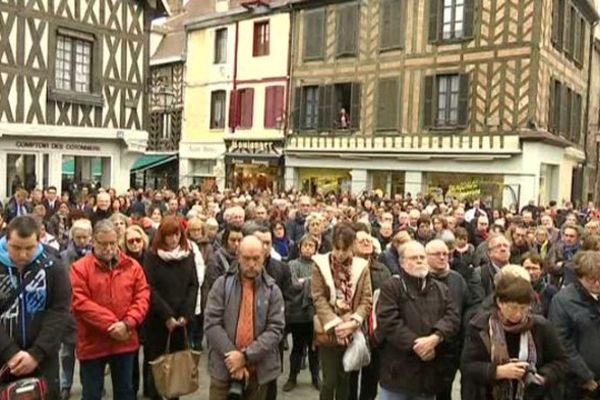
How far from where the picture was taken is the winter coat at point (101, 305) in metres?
4.61

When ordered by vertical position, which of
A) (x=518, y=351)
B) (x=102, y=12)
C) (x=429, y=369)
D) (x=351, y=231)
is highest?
(x=102, y=12)

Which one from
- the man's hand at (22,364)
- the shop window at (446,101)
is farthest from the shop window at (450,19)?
the man's hand at (22,364)

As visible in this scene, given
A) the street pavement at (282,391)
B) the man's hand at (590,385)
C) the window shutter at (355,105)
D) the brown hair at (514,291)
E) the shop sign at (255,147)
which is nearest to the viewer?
the brown hair at (514,291)

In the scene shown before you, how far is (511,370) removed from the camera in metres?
3.54

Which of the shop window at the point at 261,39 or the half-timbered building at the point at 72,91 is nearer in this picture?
the half-timbered building at the point at 72,91

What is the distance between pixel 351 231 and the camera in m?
4.99

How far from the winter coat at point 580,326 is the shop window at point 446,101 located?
52.1 feet

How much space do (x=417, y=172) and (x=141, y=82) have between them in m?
8.54

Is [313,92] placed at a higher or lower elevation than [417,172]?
higher

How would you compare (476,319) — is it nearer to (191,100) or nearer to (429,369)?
(429,369)

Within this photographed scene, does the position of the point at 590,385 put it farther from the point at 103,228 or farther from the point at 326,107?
the point at 326,107

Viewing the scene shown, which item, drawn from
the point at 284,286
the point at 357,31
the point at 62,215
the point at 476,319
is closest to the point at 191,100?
the point at 357,31

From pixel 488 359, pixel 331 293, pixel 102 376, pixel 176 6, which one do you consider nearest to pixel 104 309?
pixel 102 376

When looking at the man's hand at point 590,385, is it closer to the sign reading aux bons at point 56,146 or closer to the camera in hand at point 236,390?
the camera in hand at point 236,390
